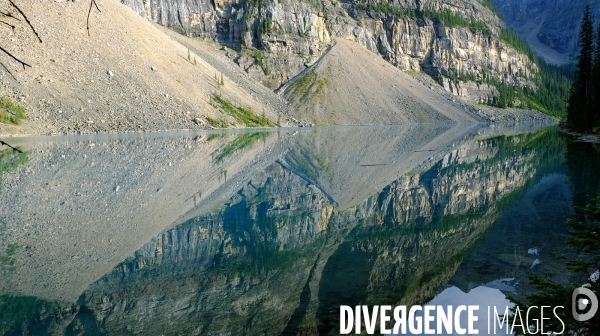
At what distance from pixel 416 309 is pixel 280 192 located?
13.3m

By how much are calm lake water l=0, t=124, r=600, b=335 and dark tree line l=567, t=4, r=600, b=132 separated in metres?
32.1

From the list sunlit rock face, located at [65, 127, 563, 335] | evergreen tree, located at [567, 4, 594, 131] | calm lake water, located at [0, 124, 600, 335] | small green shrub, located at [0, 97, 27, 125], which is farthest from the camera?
small green shrub, located at [0, 97, 27, 125]

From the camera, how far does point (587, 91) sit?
197 ft

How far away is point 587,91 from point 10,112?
79171 mm

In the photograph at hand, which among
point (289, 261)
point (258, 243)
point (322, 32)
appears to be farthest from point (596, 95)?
point (322, 32)

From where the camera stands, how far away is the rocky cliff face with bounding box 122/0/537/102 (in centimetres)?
13450

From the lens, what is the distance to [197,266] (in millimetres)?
12188

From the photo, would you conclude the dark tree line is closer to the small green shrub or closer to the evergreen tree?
the evergreen tree

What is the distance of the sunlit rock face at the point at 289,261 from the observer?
30.0ft

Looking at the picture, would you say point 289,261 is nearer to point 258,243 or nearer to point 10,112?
point 258,243

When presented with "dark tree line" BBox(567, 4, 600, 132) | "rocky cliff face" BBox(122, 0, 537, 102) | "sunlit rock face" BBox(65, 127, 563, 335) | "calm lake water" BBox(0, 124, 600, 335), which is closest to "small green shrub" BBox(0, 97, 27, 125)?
"calm lake water" BBox(0, 124, 600, 335)

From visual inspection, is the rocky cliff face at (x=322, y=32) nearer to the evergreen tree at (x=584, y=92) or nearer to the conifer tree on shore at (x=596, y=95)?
the evergreen tree at (x=584, y=92)

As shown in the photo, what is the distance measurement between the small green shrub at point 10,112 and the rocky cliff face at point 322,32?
69877mm

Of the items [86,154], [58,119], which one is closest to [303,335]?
[86,154]
